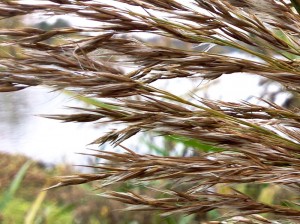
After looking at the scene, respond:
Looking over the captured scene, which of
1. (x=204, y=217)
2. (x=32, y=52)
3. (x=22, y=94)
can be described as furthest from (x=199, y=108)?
(x=22, y=94)

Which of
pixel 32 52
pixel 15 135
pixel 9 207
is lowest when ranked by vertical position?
pixel 9 207

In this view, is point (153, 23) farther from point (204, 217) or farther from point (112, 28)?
point (204, 217)

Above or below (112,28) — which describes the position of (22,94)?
below

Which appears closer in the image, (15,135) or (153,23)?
(153,23)

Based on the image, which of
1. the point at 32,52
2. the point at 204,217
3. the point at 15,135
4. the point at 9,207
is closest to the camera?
the point at 32,52

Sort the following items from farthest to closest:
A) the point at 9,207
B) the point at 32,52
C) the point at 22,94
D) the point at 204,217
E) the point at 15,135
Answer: the point at 9,207
the point at 15,135
the point at 22,94
the point at 204,217
the point at 32,52

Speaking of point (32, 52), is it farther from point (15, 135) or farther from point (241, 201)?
point (15, 135)

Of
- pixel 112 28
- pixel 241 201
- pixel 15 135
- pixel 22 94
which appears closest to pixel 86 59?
pixel 112 28
